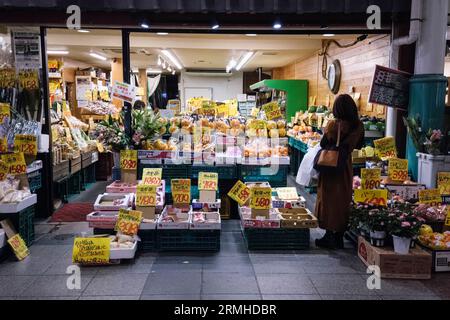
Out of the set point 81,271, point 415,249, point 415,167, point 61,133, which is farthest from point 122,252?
point 61,133

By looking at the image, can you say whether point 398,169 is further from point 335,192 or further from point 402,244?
point 402,244

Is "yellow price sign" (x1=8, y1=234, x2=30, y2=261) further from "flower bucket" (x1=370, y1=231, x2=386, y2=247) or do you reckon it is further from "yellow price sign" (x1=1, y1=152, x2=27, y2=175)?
"flower bucket" (x1=370, y1=231, x2=386, y2=247)

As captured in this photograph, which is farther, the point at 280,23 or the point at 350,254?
the point at 280,23

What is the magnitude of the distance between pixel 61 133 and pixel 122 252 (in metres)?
4.49

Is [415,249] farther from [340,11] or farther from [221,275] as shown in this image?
[340,11]

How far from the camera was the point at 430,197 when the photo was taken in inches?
180

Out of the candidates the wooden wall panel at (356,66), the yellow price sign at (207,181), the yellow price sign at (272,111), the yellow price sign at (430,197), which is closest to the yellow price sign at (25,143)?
the yellow price sign at (207,181)

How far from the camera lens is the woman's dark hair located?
437cm

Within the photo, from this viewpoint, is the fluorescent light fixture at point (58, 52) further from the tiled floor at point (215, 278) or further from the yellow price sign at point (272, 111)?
the tiled floor at point (215, 278)

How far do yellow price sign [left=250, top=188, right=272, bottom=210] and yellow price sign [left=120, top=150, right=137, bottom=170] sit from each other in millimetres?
1610

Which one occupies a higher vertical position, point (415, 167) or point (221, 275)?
point (415, 167)

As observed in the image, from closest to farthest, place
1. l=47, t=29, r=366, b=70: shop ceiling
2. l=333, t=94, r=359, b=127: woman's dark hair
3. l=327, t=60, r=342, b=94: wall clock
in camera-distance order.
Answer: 1. l=333, t=94, r=359, b=127: woman's dark hair
2. l=327, t=60, r=342, b=94: wall clock
3. l=47, t=29, r=366, b=70: shop ceiling

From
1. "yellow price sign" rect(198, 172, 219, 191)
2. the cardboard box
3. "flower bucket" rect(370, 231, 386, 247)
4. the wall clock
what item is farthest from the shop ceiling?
the cardboard box

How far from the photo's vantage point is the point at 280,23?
5.38 m
